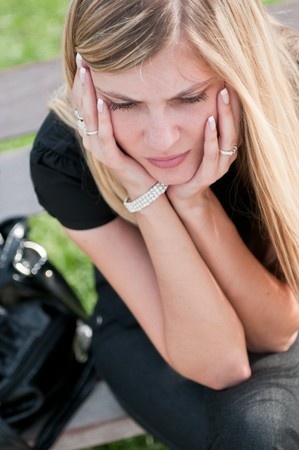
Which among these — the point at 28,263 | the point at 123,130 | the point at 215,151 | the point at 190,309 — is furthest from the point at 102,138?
the point at 28,263

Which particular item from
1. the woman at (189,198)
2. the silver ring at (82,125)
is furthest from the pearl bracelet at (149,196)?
the silver ring at (82,125)

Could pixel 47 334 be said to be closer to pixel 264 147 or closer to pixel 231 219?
pixel 231 219

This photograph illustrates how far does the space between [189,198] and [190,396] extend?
1.86 ft

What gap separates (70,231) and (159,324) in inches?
13.5

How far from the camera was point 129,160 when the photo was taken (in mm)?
2457

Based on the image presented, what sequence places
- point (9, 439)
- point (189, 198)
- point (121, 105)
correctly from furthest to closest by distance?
1. point (9, 439)
2. point (189, 198)
3. point (121, 105)

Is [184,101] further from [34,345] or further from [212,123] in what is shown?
[34,345]

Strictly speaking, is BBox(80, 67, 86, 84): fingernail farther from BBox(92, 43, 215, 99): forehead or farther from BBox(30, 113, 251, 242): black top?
BBox(30, 113, 251, 242): black top

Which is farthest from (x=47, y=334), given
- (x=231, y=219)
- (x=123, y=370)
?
(x=231, y=219)

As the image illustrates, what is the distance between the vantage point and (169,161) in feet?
7.72

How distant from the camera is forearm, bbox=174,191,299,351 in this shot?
101 inches

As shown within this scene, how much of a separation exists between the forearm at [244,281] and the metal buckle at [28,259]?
57 cm

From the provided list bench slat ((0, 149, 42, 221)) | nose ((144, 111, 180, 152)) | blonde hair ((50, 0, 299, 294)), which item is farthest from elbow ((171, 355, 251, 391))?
bench slat ((0, 149, 42, 221))

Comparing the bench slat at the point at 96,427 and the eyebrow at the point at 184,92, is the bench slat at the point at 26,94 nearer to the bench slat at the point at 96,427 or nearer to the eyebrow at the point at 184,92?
the bench slat at the point at 96,427
